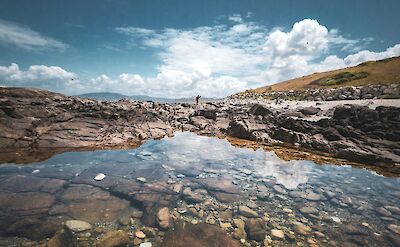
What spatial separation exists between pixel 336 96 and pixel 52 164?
1274 inches

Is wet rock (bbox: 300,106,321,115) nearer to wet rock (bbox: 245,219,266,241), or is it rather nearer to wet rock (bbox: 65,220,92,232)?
wet rock (bbox: 245,219,266,241)

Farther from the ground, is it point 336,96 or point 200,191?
point 336,96

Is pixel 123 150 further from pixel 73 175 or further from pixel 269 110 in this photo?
pixel 269 110

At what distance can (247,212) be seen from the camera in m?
6.14

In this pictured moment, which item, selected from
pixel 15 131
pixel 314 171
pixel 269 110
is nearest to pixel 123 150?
pixel 15 131

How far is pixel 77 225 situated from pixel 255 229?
3849mm

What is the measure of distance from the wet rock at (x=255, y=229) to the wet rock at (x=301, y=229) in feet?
2.41

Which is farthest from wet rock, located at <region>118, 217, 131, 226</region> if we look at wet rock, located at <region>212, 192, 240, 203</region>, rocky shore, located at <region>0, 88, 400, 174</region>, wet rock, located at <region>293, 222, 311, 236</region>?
rocky shore, located at <region>0, 88, 400, 174</region>

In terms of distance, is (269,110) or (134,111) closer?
(134,111)

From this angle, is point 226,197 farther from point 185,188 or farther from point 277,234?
point 277,234

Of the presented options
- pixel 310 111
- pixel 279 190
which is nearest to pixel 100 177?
pixel 279 190

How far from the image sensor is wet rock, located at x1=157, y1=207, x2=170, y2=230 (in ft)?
17.4

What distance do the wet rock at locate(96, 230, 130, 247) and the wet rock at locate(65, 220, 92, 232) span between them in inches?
21.1

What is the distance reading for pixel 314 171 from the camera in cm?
977
